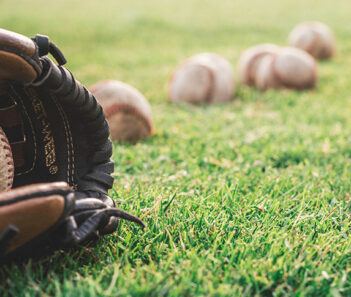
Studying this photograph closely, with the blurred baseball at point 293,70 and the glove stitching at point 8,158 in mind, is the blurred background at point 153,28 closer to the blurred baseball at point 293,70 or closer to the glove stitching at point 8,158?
the blurred baseball at point 293,70

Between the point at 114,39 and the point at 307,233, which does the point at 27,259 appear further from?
the point at 114,39

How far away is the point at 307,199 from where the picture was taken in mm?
2209

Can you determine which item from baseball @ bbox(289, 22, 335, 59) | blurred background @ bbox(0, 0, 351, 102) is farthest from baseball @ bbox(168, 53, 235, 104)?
baseball @ bbox(289, 22, 335, 59)

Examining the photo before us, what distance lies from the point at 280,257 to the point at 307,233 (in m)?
0.32

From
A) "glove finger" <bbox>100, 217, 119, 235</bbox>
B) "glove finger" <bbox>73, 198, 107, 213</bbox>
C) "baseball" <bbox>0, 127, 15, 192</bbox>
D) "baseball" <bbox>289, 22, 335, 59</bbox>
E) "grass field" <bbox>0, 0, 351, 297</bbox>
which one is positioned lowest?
"grass field" <bbox>0, 0, 351, 297</bbox>

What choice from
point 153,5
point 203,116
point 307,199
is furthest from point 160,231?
point 153,5

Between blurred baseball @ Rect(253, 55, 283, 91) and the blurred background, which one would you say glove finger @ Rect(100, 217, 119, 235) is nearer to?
the blurred background

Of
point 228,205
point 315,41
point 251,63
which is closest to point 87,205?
point 228,205

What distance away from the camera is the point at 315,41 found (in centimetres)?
762

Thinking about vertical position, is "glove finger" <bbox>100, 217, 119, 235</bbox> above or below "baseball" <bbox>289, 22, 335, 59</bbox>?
below

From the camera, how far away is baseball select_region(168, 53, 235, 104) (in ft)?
16.2

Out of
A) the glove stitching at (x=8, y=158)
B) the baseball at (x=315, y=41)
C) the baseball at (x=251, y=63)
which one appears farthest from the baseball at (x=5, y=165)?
the baseball at (x=315, y=41)

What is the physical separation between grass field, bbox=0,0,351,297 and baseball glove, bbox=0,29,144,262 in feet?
0.49

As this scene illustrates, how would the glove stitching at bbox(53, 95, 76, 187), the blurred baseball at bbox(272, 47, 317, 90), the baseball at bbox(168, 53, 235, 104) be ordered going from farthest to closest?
1. the blurred baseball at bbox(272, 47, 317, 90)
2. the baseball at bbox(168, 53, 235, 104)
3. the glove stitching at bbox(53, 95, 76, 187)
